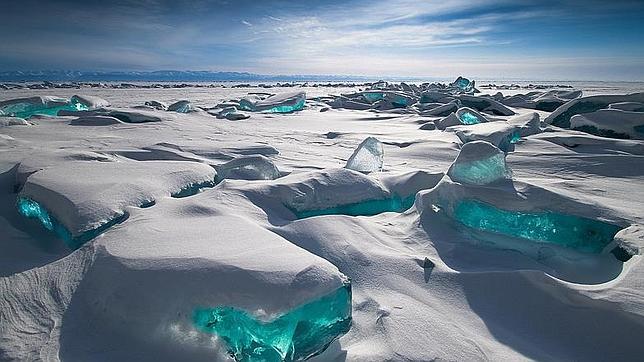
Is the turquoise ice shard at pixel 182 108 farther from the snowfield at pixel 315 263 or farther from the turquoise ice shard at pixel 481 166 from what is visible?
the turquoise ice shard at pixel 481 166

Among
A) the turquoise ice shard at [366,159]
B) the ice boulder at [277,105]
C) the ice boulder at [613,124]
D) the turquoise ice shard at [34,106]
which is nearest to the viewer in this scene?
the turquoise ice shard at [366,159]

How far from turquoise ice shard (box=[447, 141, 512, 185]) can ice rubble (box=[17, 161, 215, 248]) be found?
1.43m

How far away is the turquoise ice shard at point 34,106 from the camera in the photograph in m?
5.73

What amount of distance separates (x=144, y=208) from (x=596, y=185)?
2.79 metres

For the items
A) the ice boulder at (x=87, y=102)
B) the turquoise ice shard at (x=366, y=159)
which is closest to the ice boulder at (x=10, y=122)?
the ice boulder at (x=87, y=102)

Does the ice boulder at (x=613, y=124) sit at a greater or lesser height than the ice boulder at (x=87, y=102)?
lesser

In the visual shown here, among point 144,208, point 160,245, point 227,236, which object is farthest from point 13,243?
Result: point 227,236

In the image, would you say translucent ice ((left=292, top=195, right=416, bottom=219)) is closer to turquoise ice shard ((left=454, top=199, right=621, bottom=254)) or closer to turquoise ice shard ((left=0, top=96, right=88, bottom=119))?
turquoise ice shard ((left=454, top=199, right=621, bottom=254))

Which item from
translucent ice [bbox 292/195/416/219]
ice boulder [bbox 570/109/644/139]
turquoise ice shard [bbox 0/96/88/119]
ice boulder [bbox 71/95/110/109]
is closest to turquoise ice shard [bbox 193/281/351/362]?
translucent ice [bbox 292/195/416/219]

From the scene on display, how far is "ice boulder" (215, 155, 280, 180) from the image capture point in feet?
7.64

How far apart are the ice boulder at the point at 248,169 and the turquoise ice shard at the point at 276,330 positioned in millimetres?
1396

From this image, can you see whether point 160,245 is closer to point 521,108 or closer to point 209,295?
point 209,295

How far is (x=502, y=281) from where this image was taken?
52.8 inches

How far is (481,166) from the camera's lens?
1.88 m
